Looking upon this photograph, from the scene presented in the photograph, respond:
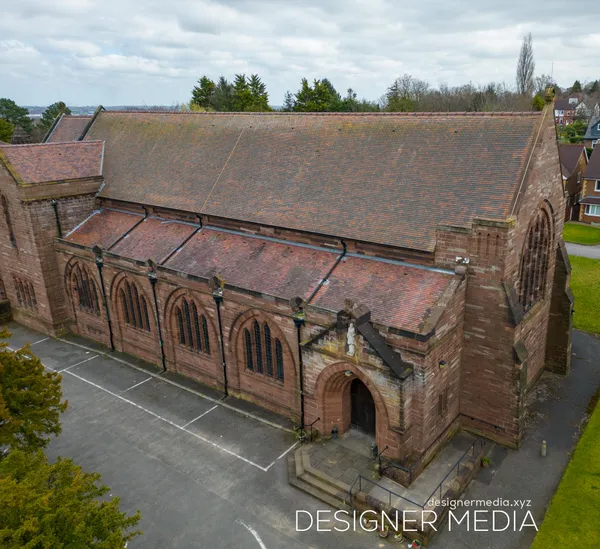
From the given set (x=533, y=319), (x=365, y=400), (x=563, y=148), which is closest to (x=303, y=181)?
(x=365, y=400)

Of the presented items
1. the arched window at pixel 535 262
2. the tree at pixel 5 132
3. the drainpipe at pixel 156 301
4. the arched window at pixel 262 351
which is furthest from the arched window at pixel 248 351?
the tree at pixel 5 132

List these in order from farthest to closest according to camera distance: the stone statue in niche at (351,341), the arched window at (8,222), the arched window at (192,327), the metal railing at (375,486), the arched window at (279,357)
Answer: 1. the arched window at (8,222)
2. the arched window at (192,327)
3. the arched window at (279,357)
4. the stone statue in niche at (351,341)
5. the metal railing at (375,486)

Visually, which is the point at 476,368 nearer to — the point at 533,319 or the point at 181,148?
the point at 533,319

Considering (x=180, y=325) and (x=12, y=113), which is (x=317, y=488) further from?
(x=12, y=113)

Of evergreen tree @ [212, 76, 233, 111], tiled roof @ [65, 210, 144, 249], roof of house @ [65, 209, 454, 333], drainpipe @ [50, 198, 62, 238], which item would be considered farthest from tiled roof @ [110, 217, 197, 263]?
evergreen tree @ [212, 76, 233, 111]

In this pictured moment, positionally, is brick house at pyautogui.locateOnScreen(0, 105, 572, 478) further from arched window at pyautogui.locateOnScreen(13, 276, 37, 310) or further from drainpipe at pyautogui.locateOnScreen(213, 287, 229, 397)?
arched window at pyautogui.locateOnScreen(13, 276, 37, 310)

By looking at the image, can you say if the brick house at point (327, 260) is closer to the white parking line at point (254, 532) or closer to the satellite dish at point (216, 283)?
the satellite dish at point (216, 283)
